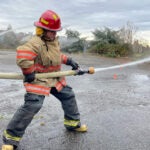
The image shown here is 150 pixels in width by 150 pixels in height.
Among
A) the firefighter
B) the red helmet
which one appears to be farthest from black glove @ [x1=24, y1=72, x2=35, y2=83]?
the red helmet

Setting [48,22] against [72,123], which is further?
[72,123]

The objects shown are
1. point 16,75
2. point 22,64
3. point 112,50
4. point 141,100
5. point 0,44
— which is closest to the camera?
point 22,64

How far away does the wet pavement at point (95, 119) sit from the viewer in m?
4.75

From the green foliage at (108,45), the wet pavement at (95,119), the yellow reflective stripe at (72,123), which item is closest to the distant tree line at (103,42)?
the green foliage at (108,45)

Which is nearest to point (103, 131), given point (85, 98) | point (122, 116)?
point (122, 116)

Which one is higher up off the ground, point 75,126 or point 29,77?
point 29,77

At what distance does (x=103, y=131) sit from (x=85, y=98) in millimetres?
2310

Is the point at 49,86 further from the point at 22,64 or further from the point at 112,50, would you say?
the point at 112,50

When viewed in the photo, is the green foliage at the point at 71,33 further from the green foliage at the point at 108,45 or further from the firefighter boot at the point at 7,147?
the firefighter boot at the point at 7,147

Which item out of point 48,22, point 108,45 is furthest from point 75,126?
point 108,45

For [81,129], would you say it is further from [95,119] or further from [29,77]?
[29,77]

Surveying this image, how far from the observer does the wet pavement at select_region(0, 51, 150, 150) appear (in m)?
4.75

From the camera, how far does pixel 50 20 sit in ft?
15.0

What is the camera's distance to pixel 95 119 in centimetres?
585
